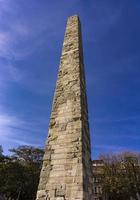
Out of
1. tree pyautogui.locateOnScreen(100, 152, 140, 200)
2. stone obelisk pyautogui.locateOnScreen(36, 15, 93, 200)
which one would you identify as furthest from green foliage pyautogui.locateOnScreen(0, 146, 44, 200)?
stone obelisk pyautogui.locateOnScreen(36, 15, 93, 200)

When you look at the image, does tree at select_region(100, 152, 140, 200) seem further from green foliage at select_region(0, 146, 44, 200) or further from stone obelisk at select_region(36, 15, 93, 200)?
stone obelisk at select_region(36, 15, 93, 200)

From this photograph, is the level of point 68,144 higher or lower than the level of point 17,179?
lower

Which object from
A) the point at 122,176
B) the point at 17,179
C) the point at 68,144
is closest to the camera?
the point at 68,144

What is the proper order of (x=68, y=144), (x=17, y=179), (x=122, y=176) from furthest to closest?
(x=122, y=176) → (x=17, y=179) → (x=68, y=144)

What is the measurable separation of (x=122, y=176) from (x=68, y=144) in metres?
27.6

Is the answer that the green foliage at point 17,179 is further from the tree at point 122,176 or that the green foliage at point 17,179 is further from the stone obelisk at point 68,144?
the stone obelisk at point 68,144

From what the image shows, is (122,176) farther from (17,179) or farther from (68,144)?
(68,144)

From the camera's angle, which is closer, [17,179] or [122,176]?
[17,179]

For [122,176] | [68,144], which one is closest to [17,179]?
[122,176]

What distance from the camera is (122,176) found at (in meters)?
31.2

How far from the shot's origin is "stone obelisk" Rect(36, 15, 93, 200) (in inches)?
231

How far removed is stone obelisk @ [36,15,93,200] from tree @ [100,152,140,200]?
1049 inches

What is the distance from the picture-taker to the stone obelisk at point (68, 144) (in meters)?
5.86

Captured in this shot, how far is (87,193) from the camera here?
5.87 m
